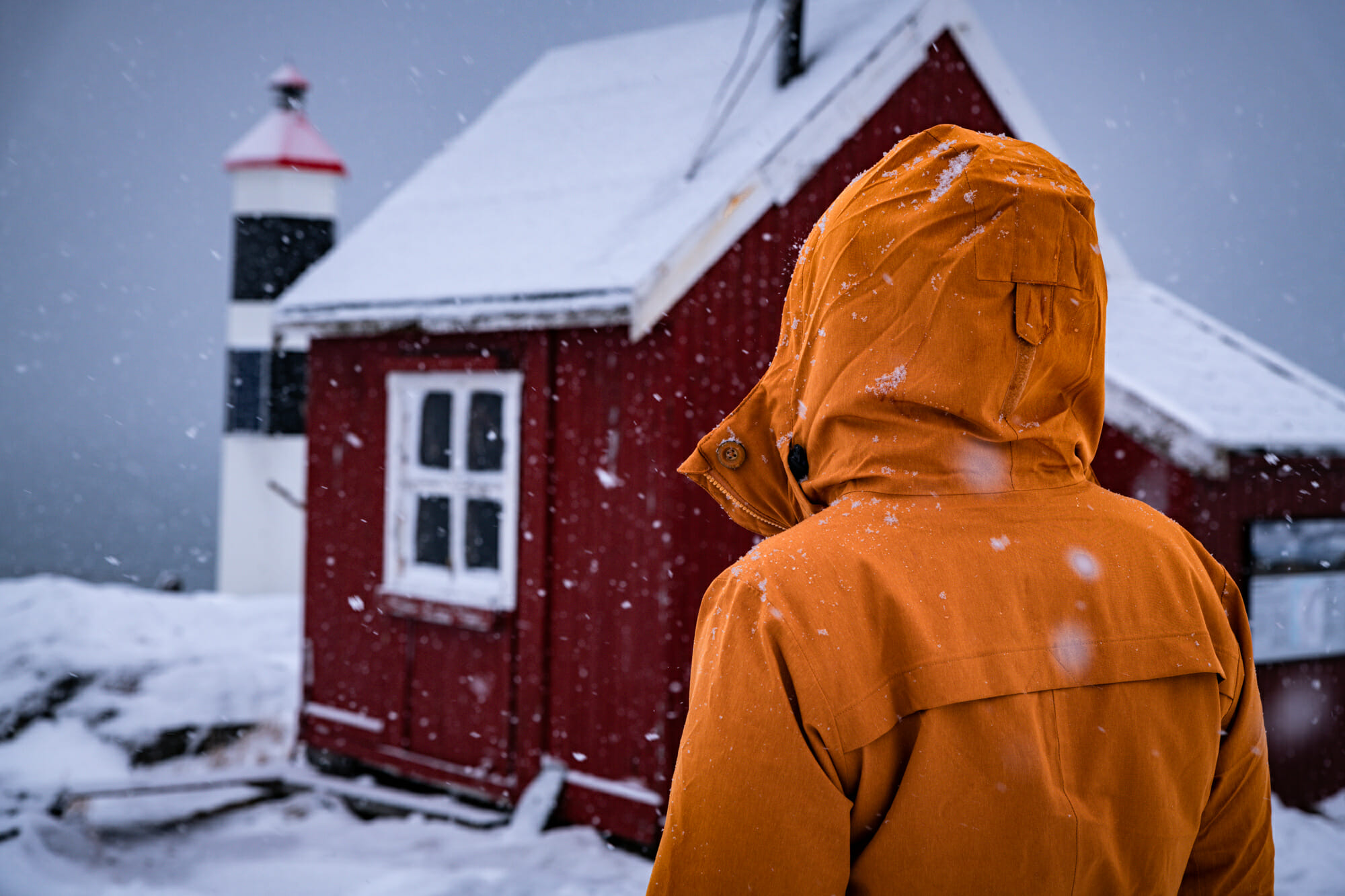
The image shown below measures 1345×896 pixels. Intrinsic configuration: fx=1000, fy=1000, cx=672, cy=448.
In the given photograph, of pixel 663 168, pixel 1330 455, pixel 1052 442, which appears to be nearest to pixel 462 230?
pixel 663 168

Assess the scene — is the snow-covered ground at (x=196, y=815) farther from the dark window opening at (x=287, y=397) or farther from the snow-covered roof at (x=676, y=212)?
the dark window opening at (x=287, y=397)

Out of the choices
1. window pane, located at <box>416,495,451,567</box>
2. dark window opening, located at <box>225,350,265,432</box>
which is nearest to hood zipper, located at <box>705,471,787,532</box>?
window pane, located at <box>416,495,451,567</box>

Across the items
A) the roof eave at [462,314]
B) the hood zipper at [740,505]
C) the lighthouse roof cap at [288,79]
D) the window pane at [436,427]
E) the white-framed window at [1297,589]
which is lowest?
the white-framed window at [1297,589]

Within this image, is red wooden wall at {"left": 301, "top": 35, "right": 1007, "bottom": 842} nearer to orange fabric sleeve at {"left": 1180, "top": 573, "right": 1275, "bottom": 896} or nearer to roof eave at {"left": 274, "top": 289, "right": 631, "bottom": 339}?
roof eave at {"left": 274, "top": 289, "right": 631, "bottom": 339}

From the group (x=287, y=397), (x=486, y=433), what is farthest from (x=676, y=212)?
(x=287, y=397)

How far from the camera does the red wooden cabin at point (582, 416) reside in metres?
5.47

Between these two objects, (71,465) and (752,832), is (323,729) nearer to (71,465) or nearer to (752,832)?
(752,832)

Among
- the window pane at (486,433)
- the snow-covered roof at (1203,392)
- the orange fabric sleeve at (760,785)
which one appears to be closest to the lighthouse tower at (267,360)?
the window pane at (486,433)

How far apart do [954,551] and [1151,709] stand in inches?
14.9

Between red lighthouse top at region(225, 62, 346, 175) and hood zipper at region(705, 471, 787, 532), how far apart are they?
13042mm

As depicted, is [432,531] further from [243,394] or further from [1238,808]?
[243,394]

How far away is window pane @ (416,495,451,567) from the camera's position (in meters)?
6.69

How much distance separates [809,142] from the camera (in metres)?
5.70

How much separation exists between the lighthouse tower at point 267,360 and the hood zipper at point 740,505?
474 inches
